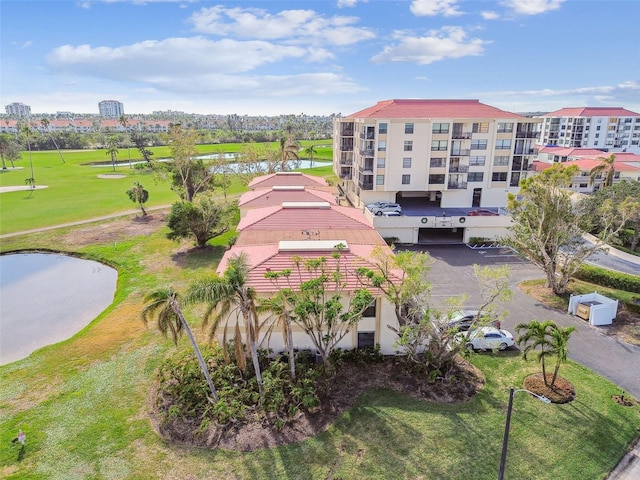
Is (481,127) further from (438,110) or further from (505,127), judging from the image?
(438,110)

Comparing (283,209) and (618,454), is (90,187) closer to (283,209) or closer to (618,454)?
(283,209)

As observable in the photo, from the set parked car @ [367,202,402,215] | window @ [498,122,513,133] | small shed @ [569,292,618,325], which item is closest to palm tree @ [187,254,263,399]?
small shed @ [569,292,618,325]

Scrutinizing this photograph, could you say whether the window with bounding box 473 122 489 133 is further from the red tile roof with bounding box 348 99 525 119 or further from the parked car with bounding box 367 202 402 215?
the parked car with bounding box 367 202 402 215

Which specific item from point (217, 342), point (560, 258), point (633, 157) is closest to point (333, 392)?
point (217, 342)

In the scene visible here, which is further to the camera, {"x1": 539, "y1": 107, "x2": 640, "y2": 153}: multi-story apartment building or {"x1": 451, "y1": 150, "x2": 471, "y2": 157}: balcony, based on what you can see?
{"x1": 539, "y1": 107, "x2": 640, "y2": 153}: multi-story apartment building

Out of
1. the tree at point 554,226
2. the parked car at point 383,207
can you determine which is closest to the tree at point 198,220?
the parked car at point 383,207

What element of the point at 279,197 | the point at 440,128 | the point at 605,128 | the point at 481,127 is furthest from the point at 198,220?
the point at 605,128
